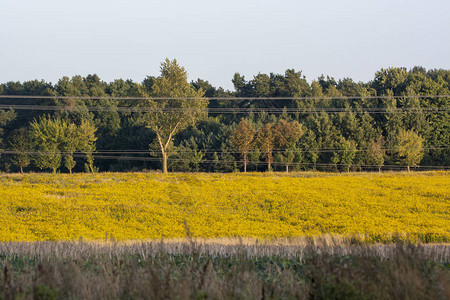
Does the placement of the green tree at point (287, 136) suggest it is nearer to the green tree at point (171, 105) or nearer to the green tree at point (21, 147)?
the green tree at point (171, 105)

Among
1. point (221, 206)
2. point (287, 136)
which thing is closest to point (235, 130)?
point (287, 136)

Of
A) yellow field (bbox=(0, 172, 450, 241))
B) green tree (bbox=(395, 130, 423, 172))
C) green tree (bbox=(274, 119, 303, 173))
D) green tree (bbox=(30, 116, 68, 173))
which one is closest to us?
yellow field (bbox=(0, 172, 450, 241))

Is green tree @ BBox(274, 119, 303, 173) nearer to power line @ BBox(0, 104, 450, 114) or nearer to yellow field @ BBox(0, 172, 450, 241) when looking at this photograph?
power line @ BBox(0, 104, 450, 114)

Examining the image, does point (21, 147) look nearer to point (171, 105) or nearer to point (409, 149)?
point (171, 105)

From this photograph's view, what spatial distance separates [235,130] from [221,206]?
1395 inches

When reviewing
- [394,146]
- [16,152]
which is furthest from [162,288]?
[16,152]

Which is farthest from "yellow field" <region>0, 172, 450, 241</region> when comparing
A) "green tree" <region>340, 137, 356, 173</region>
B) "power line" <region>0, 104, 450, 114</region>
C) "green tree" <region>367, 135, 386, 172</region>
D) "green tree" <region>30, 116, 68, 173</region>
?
"green tree" <region>30, 116, 68, 173</region>

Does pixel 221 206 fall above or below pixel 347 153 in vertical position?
below

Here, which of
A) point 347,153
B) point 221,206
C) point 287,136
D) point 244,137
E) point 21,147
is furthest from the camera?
point 21,147

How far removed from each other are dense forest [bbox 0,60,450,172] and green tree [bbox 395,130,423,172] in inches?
6.0

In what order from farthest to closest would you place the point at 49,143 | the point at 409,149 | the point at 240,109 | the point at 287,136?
the point at 240,109 → the point at 49,143 → the point at 287,136 → the point at 409,149

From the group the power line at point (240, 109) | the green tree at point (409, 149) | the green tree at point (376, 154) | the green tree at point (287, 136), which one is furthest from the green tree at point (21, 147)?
the green tree at point (409, 149)

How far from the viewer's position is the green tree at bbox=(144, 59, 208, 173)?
6519 centimetres

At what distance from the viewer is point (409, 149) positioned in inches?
2547
